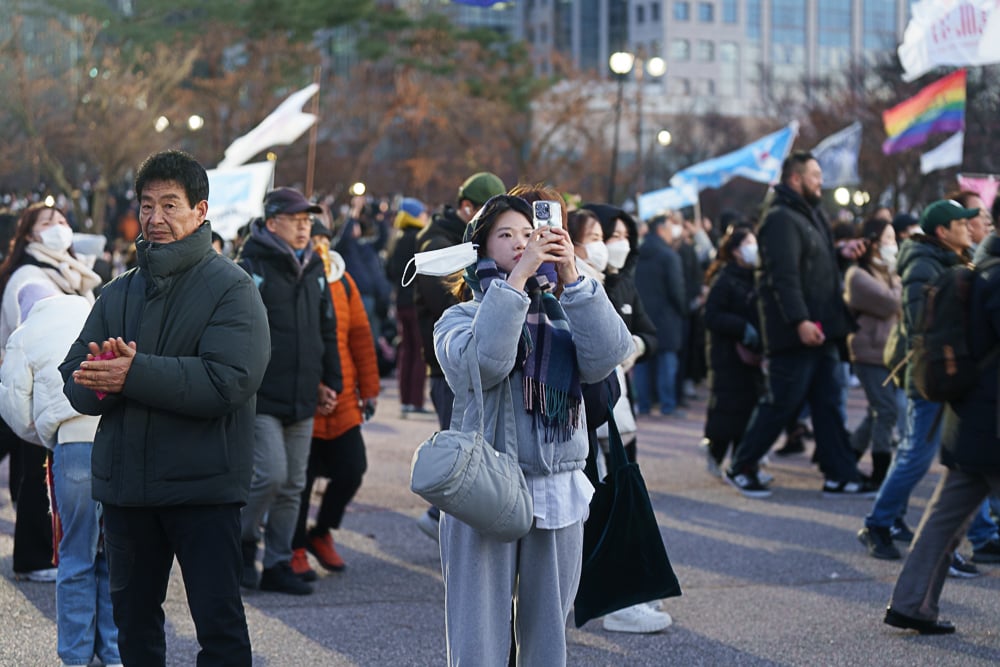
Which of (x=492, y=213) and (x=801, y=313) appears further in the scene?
(x=801, y=313)

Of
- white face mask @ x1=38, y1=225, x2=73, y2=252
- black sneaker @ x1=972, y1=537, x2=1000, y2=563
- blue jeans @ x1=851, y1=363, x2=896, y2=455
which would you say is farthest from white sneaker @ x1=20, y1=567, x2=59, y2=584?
blue jeans @ x1=851, y1=363, x2=896, y2=455

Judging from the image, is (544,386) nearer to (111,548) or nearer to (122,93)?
(111,548)

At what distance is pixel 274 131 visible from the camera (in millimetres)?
13164

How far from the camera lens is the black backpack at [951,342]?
19.9 feet

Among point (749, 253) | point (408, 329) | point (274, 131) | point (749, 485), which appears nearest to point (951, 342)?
point (749, 485)

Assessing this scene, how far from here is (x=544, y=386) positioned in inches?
171

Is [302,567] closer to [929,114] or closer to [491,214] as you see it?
[491,214]

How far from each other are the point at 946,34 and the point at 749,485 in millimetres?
3742

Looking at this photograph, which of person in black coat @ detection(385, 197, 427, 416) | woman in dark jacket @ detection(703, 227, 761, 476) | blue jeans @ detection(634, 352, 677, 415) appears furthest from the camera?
blue jeans @ detection(634, 352, 677, 415)

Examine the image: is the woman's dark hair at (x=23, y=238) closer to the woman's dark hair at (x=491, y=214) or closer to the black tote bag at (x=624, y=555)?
the woman's dark hair at (x=491, y=214)

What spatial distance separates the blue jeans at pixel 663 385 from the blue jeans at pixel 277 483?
26.6 ft

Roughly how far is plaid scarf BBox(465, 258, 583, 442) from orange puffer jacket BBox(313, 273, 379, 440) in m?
3.37

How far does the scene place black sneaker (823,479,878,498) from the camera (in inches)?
396

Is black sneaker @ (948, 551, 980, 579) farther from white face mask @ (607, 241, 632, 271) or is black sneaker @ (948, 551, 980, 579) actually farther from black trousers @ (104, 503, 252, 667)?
black trousers @ (104, 503, 252, 667)
